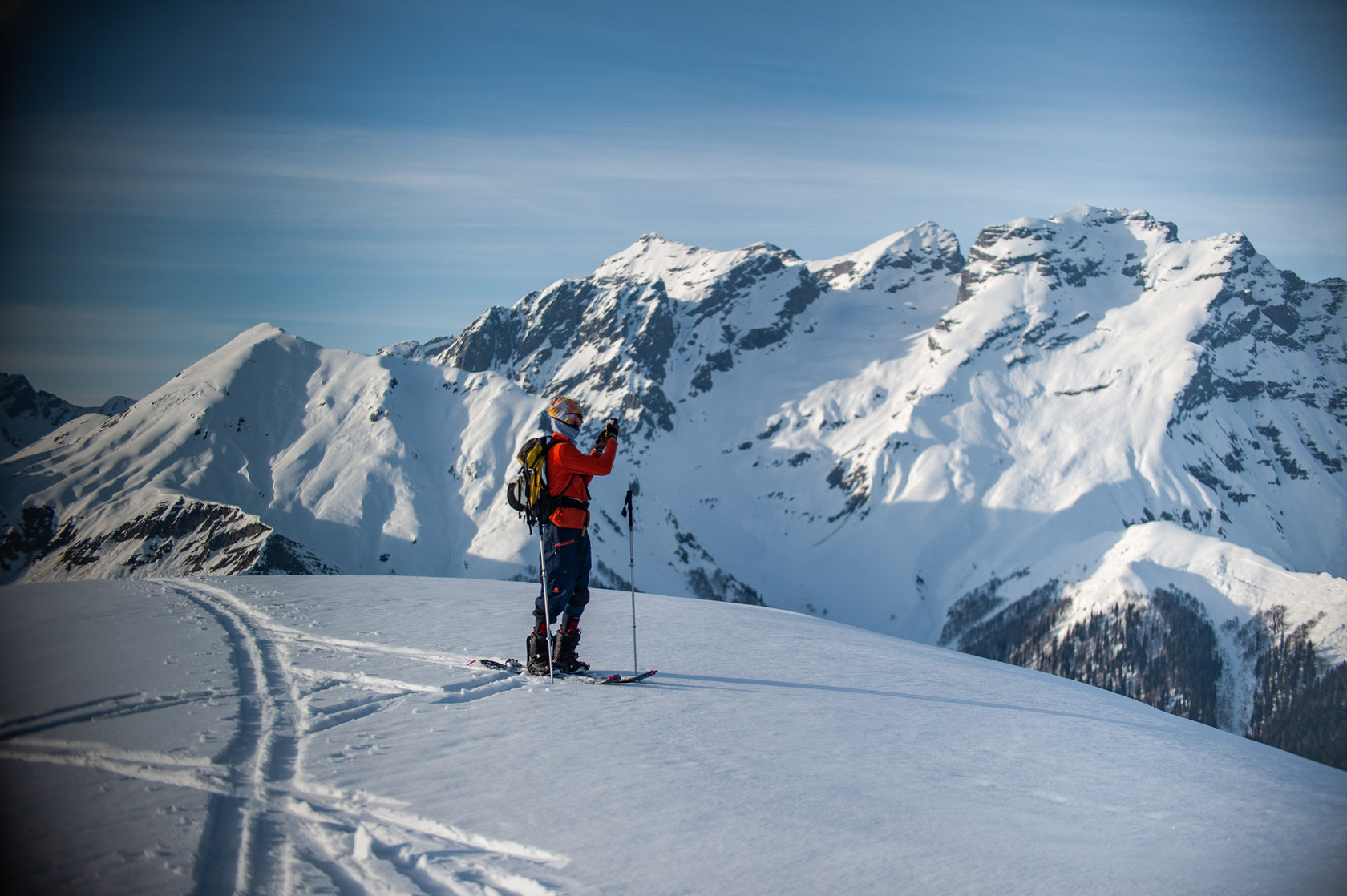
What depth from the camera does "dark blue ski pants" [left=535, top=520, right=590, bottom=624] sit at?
9.90m

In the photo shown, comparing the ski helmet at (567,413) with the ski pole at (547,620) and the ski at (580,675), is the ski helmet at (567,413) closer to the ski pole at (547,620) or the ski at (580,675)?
the ski pole at (547,620)

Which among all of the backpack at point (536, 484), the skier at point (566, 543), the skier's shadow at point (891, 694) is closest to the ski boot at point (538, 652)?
the skier at point (566, 543)

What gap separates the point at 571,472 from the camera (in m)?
9.91

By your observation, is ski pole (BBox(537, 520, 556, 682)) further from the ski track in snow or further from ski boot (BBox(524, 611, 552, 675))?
the ski track in snow

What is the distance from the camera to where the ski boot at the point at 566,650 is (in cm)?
971

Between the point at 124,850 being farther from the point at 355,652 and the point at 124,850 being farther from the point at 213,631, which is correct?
the point at 213,631

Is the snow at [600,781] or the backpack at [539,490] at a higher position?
the backpack at [539,490]

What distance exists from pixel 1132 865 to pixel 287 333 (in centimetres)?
18849

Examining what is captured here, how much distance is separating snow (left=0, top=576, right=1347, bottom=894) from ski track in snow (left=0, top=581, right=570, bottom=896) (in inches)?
0.9

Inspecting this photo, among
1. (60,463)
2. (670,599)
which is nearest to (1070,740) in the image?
(670,599)

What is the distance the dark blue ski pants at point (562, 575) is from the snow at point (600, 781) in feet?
3.27

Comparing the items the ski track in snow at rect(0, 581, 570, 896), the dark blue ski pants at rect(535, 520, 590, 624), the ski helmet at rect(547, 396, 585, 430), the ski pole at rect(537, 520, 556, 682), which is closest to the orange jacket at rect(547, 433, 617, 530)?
the dark blue ski pants at rect(535, 520, 590, 624)

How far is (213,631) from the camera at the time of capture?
10.8 m

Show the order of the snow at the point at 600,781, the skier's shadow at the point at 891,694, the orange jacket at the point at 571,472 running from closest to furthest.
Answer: the snow at the point at 600,781 → the skier's shadow at the point at 891,694 → the orange jacket at the point at 571,472
